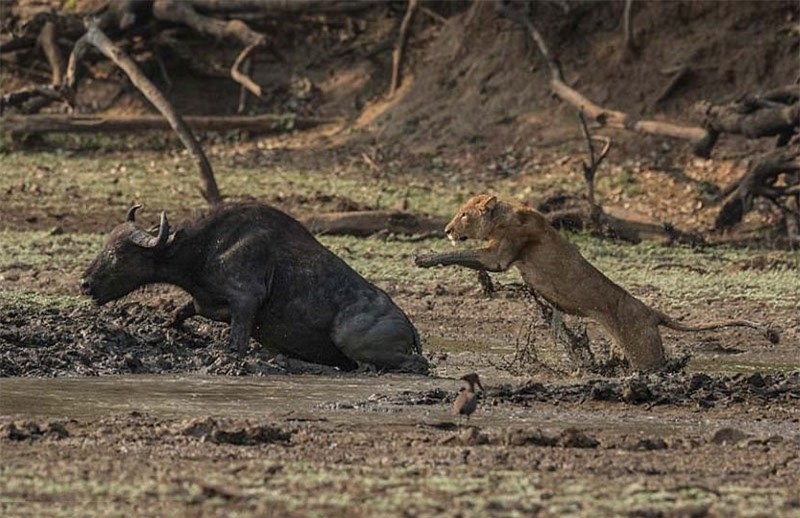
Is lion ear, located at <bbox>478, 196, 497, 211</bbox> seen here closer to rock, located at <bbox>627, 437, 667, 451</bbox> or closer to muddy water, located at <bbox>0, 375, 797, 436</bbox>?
muddy water, located at <bbox>0, 375, 797, 436</bbox>

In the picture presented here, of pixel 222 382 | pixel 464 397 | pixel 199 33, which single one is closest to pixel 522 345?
pixel 222 382

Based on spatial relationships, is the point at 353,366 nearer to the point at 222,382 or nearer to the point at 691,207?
the point at 222,382

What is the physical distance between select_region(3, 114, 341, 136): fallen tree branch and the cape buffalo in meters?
9.04

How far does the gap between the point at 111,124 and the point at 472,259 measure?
1113cm

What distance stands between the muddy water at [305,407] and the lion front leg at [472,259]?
0.70 m

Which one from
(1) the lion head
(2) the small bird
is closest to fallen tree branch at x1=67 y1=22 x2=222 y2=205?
(1) the lion head

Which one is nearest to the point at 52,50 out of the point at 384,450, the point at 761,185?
the point at 761,185

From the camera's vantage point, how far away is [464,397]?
8727 millimetres

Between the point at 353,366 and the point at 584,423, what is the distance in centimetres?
266

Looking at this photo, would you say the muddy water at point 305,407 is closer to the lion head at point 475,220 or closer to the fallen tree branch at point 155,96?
the lion head at point 475,220

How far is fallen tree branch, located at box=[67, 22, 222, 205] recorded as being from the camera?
17062 millimetres

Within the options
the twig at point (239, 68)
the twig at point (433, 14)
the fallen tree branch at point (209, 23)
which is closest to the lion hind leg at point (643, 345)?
the twig at point (239, 68)

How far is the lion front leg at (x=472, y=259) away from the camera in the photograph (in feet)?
33.8

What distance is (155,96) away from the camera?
58.7ft
